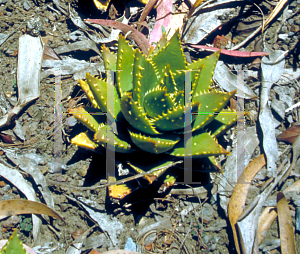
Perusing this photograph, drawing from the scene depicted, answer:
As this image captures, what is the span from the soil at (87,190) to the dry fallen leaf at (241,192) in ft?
0.21

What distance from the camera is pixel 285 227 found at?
74.7 inches

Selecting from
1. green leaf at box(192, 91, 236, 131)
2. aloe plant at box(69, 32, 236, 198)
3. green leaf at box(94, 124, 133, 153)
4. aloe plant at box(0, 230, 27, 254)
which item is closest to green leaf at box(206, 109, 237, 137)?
aloe plant at box(69, 32, 236, 198)

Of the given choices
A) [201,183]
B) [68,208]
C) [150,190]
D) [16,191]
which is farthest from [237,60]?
[16,191]

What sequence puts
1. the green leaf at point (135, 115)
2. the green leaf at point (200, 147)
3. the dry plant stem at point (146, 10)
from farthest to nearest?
the dry plant stem at point (146, 10)
the green leaf at point (200, 147)
the green leaf at point (135, 115)

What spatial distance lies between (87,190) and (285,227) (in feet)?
5.04

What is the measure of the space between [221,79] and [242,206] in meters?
1.12

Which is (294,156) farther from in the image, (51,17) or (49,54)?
(51,17)

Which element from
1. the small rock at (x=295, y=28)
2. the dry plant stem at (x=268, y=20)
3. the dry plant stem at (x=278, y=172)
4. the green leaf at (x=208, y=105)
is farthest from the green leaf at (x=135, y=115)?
the small rock at (x=295, y=28)

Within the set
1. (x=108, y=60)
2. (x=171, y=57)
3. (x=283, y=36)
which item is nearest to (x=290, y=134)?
(x=283, y=36)

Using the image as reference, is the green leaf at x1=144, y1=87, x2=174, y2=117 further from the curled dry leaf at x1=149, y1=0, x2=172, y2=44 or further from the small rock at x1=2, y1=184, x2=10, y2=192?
the small rock at x1=2, y1=184, x2=10, y2=192

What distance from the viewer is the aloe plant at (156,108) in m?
1.53

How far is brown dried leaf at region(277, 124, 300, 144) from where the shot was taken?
213 cm

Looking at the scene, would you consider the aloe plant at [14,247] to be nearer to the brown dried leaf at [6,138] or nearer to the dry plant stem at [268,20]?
the brown dried leaf at [6,138]

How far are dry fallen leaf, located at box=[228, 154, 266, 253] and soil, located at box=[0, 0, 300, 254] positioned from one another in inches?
2.6
